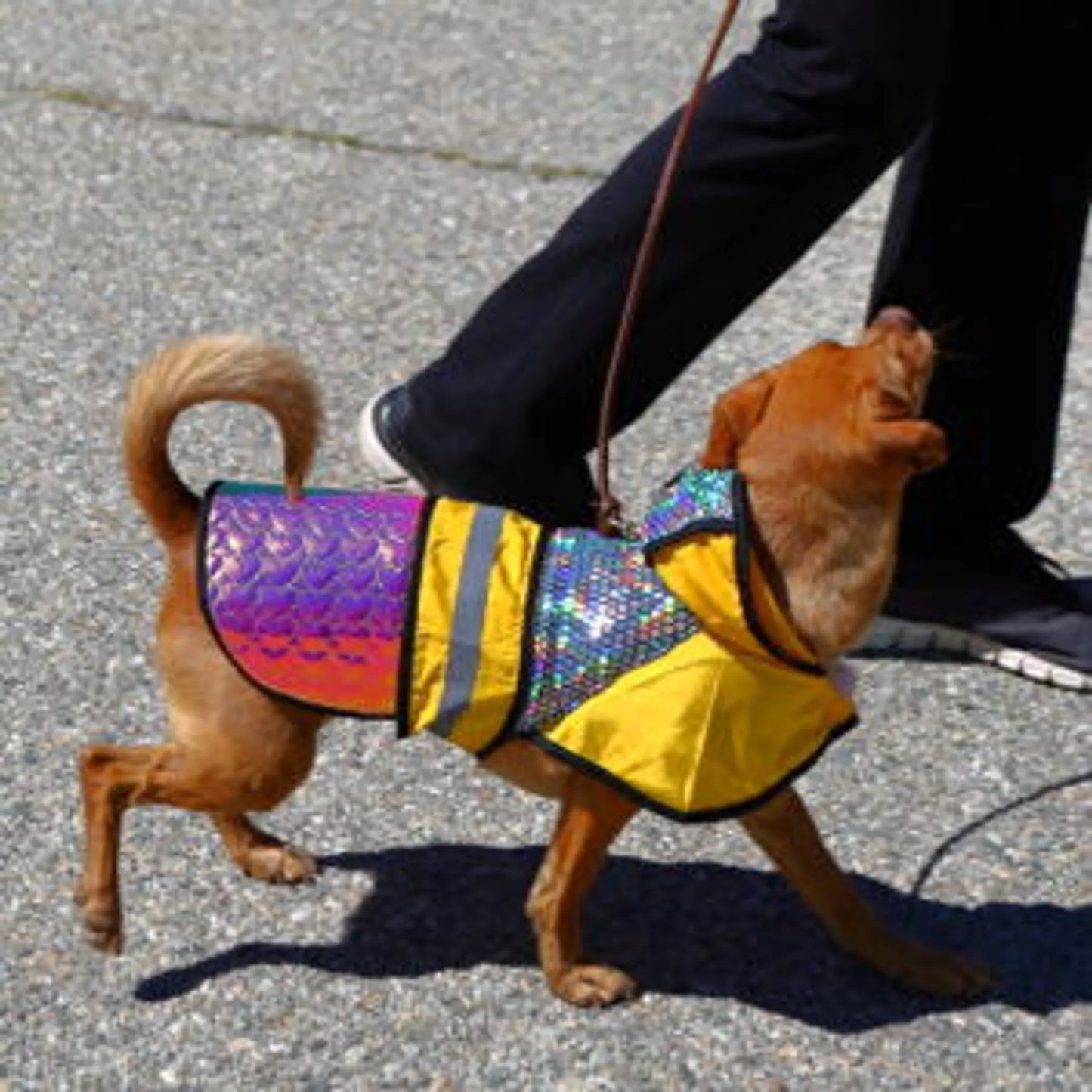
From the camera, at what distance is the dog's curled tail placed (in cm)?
333

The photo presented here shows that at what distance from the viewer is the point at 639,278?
11.9 feet

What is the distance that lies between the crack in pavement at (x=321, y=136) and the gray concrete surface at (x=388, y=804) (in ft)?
0.05

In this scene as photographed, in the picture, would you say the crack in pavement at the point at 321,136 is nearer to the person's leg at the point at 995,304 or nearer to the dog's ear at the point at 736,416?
the person's leg at the point at 995,304

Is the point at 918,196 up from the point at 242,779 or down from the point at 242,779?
up

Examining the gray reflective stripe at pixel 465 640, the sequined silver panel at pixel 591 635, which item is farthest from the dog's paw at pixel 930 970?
the gray reflective stripe at pixel 465 640

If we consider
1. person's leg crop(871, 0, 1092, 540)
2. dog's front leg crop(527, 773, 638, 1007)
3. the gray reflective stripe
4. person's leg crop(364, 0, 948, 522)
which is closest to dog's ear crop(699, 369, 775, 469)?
the gray reflective stripe

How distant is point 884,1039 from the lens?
3523 mm

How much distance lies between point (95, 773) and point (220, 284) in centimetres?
241

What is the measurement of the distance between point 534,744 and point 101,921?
685 mm

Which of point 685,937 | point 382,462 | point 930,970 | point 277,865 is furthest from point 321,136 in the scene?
point 930,970

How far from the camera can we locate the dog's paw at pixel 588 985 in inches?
139

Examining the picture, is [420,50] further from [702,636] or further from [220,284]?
[702,636]

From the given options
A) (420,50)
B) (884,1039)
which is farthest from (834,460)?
(420,50)

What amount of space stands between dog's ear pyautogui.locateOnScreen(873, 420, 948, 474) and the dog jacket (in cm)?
19
